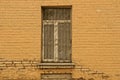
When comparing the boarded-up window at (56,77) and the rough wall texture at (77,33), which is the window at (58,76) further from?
the rough wall texture at (77,33)

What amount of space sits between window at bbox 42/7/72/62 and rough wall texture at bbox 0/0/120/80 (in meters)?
0.25

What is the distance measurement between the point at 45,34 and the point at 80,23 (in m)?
1.10

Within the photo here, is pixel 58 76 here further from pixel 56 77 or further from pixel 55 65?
pixel 55 65

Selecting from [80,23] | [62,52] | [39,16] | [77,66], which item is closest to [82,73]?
[77,66]

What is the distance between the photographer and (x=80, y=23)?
9.34m

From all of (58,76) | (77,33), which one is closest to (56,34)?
(77,33)

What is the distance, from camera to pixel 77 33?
9.33 meters

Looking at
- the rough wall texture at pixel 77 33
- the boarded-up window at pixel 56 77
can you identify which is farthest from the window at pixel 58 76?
the rough wall texture at pixel 77 33

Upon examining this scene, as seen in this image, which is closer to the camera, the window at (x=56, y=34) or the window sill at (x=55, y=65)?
the window sill at (x=55, y=65)

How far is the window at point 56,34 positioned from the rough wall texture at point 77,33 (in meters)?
0.25

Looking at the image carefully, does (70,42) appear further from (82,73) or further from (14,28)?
(14,28)

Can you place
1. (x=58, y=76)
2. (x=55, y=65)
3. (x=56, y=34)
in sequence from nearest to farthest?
(x=55, y=65) → (x=58, y=76) → (x=56, y=34)

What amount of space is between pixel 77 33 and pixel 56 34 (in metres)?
0.65

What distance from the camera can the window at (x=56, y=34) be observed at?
9523 millimetres
